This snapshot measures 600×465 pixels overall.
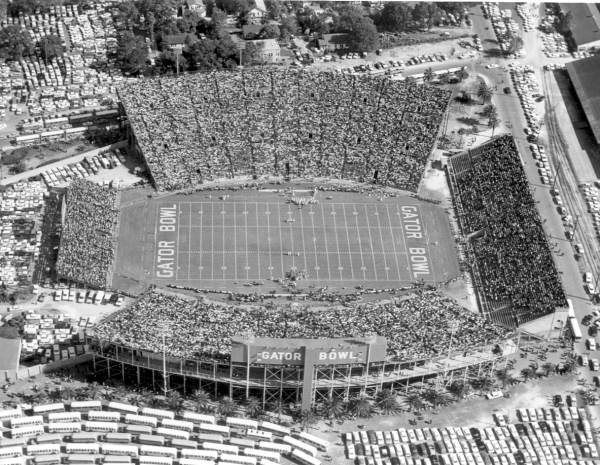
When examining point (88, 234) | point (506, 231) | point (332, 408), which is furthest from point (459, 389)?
point (88, 234)

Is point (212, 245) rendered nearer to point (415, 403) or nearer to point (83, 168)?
point (83, 168)

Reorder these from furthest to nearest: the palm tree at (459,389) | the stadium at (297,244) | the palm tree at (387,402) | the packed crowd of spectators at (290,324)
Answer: the palm tree at (459,389), the packed crowd of spectators at (290,324), the stadium at (297,244), the palm tree at (387,402)

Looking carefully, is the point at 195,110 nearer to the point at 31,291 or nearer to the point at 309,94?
the point at 309,94

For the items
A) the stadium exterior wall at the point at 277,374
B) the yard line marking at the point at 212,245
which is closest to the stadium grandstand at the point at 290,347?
the stadium exterior wall at the point at 277,374

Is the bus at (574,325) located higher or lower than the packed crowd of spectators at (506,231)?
lower

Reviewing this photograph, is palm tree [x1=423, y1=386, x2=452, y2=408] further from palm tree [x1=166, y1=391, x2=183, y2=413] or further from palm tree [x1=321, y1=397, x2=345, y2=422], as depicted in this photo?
palm tree [x1=166, y1=391, x2=183, y2=413]

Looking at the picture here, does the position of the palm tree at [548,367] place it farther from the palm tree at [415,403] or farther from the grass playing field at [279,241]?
the grass playing field at [279,241]
